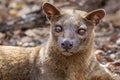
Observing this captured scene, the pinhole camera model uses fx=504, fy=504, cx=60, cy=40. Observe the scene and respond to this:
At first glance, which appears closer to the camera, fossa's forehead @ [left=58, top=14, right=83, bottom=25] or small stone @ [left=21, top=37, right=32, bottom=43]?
fossa's forehead @ [left=58, top=14, right=83, bottom=25]

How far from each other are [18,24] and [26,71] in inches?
133

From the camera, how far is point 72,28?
24.1 feet

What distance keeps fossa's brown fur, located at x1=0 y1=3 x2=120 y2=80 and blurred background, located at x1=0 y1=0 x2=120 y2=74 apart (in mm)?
1424

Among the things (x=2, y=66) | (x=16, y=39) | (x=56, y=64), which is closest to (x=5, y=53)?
(x=2, y=66)

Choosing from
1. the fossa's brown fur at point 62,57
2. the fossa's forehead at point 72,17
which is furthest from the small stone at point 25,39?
the fossa's forehead at point 72,17

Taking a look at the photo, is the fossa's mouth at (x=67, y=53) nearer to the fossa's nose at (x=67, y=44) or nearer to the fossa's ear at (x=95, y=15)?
the fossa's nose at (x=67, y=44)

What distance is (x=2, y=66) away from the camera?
8039mm

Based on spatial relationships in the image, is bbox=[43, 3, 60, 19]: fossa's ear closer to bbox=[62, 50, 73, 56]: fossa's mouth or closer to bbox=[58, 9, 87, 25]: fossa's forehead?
bbox=[58, 9, 87, 25]: fossa's forehead

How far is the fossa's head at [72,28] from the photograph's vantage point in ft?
23.7

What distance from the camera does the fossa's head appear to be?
7219 mm

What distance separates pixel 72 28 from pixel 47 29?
4179mm

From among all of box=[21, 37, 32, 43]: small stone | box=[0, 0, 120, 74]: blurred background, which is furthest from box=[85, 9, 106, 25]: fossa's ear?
box=[21, 37, 32, 43]: small stone

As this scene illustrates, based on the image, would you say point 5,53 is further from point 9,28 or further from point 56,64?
point 9,28

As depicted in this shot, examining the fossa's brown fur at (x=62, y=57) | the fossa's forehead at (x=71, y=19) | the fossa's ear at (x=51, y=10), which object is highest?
the fossa's ear at (x=51, y=10)
